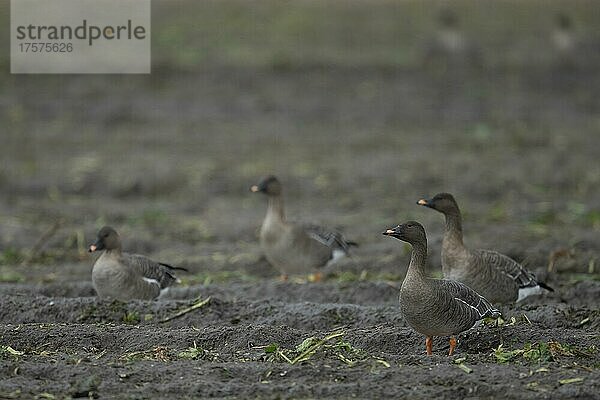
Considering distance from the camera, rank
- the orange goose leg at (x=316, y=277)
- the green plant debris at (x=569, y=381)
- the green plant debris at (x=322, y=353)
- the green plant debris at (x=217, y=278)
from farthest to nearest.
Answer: the orange goose leg at (x=316, y=277)
the green plant debris at (x=217, y=278)
the green plant debris at (x=322, y=353)
the green plant debris at (x=569, y=381)

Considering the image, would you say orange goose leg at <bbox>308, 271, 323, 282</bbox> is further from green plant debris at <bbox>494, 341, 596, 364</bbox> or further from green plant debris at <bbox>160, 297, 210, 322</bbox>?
green plant debris at <bbox>494, 341, 596, 364</bbox>

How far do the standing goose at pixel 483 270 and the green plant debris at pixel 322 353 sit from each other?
2.47 metres

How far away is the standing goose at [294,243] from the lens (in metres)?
15.0

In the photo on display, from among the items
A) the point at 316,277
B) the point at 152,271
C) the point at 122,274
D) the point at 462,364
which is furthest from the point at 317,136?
the point at 462,364

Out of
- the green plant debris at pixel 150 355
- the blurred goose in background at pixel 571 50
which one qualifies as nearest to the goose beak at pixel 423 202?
the green plant debris at pixel 150 355

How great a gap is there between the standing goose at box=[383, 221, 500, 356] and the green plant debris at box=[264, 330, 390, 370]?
0.65m

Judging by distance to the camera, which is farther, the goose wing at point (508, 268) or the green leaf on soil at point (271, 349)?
the goose wing at point (508, 268)

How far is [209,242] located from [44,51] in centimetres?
1412

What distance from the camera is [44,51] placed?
A: 96.4 feet

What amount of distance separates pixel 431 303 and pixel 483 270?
211 centimetres

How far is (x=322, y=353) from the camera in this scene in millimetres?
9773

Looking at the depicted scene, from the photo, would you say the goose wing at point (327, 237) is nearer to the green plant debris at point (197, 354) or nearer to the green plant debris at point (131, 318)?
the green plant debris at point (131, 318)

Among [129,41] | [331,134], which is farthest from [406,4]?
[331,134]

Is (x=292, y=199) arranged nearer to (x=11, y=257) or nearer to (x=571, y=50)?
(x=11, y=257)
